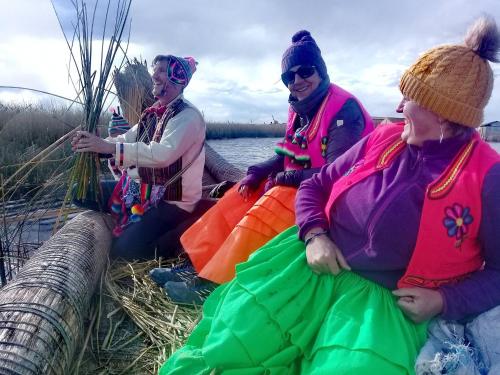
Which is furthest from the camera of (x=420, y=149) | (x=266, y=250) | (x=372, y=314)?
(x=266, y=250)

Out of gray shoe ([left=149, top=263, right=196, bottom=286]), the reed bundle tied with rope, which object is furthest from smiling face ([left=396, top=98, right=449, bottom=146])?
gray shoe ([left=149, top=263, right=196, bottom=286])

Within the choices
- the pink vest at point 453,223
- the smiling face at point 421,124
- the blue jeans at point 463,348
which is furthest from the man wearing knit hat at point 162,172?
the blue jeans at point 463,348

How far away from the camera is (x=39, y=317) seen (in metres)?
1.53

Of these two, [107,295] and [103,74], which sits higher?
[103,74]

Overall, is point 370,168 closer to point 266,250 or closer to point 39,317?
Answer: point 266,250

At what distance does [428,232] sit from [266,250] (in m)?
0.50

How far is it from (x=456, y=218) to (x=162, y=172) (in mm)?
1963

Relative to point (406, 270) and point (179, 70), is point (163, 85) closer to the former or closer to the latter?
point (179, 70)

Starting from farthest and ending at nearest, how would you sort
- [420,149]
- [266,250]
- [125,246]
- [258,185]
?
1. [125,246]
2. [258,185]
3. [266,250]
4. [420,149]

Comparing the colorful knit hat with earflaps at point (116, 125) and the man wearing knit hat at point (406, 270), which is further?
the colorful knit hat with earflaps at point (116, 125)

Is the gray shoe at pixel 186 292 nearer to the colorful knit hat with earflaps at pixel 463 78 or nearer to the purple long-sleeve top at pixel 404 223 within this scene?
the purple long-sleeve top at pixel 404 223

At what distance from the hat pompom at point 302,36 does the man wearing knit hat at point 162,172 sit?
2.49 feet

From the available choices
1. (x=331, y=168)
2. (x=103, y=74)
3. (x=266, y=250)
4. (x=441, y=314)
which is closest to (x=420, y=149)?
(x=331, y=168)

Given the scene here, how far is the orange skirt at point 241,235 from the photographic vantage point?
Answer: 6.68 feet
